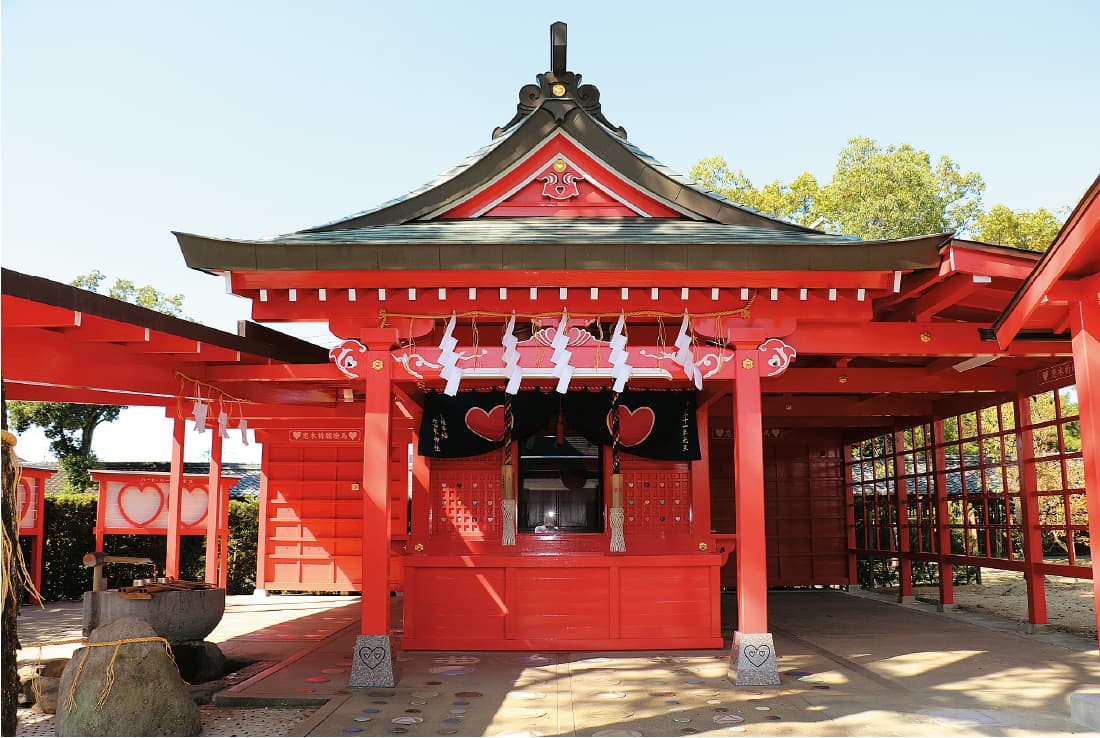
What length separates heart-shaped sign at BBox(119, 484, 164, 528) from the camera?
12109 millimetres

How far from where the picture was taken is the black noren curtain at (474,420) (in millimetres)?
9195

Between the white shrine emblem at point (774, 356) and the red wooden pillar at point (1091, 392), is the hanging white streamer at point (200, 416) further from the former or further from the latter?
the red wooden pillar at point (1091, 392)

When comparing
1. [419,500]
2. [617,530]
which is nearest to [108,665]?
[419,500]

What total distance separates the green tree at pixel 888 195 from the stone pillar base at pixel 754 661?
65.4ft

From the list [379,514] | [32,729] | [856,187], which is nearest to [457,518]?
[379,514]

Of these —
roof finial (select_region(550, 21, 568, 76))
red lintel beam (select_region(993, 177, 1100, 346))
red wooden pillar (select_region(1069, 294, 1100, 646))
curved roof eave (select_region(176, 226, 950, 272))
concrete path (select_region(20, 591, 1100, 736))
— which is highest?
roof finial (select_region(550, 21, 568, 76))

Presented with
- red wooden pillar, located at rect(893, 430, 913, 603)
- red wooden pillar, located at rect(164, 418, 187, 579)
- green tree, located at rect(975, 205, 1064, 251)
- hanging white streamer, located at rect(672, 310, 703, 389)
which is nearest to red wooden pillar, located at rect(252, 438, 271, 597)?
red wooden pillar, located at rect(164, 418, 187, 579)

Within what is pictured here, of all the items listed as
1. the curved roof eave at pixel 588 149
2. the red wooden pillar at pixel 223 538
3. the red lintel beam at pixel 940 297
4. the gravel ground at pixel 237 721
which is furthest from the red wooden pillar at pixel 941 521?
the red wooden pillar at pixel 223 538

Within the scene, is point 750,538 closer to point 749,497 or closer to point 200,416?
point 749,497

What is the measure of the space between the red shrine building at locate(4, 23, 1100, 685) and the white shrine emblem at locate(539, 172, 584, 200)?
0.07ft

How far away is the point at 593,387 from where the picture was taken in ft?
30.7

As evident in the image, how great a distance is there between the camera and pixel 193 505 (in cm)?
1269

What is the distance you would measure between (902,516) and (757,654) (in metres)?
7.16

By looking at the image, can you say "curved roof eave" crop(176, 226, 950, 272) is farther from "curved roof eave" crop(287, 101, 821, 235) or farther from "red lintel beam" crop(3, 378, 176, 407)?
"red lintel beam" crop(3, 378, 176, 407)
